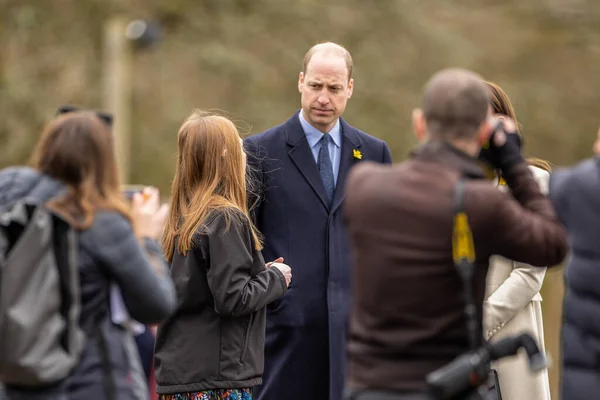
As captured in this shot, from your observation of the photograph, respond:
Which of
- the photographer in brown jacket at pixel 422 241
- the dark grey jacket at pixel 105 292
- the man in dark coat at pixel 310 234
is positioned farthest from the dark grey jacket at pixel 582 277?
the man in dark coat at pixel 310 234

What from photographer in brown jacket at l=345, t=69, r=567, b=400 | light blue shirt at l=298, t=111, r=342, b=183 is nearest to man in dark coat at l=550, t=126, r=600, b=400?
photographer in brown jacket at l=345, t=69, r=567, b=400

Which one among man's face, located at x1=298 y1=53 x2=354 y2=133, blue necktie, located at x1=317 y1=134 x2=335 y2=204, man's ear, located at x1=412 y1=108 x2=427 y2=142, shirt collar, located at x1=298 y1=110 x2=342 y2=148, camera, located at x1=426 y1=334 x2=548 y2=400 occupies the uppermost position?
man's ear, located at x1=412 y1=108 x2=427 y2=142

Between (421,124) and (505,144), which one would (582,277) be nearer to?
(505,144)

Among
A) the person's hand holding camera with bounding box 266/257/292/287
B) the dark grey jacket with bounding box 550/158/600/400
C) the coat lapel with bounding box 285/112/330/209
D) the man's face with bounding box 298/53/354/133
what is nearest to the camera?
the dark grey jacket with bounding box 550/158/600/400

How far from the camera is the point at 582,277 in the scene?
3967 millimetres

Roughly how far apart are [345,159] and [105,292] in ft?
7.76

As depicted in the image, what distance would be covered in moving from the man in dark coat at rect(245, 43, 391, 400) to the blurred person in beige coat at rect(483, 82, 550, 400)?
0.77m

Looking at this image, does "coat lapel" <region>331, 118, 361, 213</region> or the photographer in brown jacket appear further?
"coat lapel" <region>331, 118, 361, 213</region>

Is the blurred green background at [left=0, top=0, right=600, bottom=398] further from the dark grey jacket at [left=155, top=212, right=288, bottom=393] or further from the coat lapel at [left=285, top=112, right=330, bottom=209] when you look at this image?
the dark grey jacket at [left=155, top=212, right=288, bottom=393]

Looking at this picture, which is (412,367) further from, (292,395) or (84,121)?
(292,395)

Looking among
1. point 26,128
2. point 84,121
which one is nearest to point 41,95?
point 26,128

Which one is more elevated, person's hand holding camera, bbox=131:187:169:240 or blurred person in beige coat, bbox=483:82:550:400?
person's hand holding camera, bbox=131:187:169:240

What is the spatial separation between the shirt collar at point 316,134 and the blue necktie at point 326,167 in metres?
0.03

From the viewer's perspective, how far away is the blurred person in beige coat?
5.63 meters
